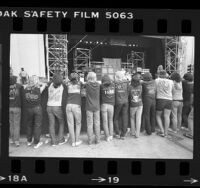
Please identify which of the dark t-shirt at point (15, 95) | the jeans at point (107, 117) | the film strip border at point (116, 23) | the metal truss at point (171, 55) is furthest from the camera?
the jeans at point (107, 117)

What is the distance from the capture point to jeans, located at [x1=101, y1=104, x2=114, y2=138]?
4086 mm

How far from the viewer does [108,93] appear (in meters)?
4.16

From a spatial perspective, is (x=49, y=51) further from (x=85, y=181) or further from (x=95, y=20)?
(x=85, y=181)

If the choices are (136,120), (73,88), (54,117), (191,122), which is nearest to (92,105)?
(73,88)

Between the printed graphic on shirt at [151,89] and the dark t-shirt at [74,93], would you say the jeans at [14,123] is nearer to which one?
the dark t-shirt at [74,93]

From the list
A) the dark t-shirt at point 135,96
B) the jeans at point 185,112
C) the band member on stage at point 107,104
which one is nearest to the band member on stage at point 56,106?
the band member on stage at point 107,104

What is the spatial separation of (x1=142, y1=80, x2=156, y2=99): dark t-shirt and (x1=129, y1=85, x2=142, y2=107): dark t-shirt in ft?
0.21

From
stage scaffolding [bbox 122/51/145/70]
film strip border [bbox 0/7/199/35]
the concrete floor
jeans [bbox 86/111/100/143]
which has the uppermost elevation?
film strip border [bbox 0/7/199/35]

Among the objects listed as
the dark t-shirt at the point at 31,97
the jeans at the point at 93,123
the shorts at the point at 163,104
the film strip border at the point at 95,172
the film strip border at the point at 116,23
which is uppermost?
the film strip border at the point at 116,23

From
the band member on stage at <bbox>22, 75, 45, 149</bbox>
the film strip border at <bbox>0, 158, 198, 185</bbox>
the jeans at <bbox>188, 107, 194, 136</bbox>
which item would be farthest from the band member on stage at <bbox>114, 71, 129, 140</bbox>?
the band member on stage at <bbox>22, 75, 45, 149</bbox>

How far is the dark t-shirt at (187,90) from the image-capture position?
3.88 meters

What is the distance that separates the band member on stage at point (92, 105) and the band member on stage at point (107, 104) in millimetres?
79

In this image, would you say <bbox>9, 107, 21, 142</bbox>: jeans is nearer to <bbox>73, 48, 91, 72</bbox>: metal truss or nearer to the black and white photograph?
the black and white photograph

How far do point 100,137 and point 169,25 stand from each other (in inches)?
74.8
